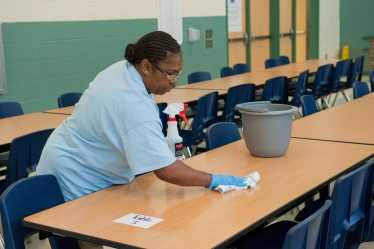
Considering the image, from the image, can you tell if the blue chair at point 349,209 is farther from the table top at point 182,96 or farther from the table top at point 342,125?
the table top at point 182,96

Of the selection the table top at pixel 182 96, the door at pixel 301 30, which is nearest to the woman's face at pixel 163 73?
the table top at pixel 182 96

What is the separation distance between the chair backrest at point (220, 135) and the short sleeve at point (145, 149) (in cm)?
112

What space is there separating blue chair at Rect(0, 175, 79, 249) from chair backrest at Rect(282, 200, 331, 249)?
972 millimetres

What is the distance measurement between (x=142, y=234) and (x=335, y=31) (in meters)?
12.0

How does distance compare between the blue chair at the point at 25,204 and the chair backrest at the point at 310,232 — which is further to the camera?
the blue chair at the point at 25,204

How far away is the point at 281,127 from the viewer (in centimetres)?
286

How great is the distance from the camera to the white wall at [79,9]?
20.5 feet

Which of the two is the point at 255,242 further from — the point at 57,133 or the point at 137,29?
the point at 137,29

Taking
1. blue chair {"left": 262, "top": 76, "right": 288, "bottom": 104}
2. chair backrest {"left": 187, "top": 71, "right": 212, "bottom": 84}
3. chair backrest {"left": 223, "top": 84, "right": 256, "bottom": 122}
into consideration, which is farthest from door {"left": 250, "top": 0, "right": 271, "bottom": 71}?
chair backrest {"left": 223, "top": 84, "right": 256, "bottom": 122}

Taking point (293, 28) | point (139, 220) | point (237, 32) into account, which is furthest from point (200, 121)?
point (293, 28)

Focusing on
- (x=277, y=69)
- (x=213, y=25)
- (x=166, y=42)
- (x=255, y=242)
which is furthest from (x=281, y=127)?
(x=213, y=25)

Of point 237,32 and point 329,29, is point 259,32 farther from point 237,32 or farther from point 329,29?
point 329,29

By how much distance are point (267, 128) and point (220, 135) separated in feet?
2.09

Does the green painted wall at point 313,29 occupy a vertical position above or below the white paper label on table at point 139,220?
above
